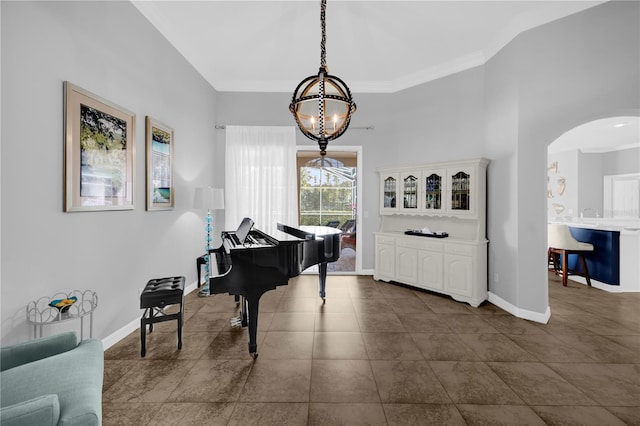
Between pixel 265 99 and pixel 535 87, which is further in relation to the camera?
pixel 265 99

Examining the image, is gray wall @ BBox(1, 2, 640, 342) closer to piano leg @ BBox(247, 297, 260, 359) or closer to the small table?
the small table

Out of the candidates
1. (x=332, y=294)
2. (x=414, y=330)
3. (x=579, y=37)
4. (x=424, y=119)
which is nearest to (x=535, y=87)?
(x=579, y=37)

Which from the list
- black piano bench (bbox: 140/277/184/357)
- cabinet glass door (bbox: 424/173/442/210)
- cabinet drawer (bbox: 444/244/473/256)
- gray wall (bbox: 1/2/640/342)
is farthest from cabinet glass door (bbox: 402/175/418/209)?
black piano bench (bbox: 140/277/184/357)

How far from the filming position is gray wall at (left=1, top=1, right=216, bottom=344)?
64.9 inches

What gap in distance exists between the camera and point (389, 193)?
4473mm

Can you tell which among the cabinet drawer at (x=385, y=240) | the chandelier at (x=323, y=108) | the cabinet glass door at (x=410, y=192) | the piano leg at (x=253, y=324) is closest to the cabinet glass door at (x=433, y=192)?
the cabinet glass door at (x=410, y=192)

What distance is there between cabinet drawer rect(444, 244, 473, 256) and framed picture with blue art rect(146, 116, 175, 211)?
12.5 ft

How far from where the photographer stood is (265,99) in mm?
4637

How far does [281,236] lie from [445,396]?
120 inches

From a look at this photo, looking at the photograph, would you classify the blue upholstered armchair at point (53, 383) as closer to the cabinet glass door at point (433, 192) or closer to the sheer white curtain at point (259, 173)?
the sheer white curtain at point (259, 173)

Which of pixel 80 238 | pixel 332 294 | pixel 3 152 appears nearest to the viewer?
pixel 3 152

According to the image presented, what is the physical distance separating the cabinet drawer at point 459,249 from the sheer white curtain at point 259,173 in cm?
245

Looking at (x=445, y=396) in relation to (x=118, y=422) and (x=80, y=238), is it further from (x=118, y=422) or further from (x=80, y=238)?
(x=80, y=238)

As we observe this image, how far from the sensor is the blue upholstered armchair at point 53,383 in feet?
3.09
